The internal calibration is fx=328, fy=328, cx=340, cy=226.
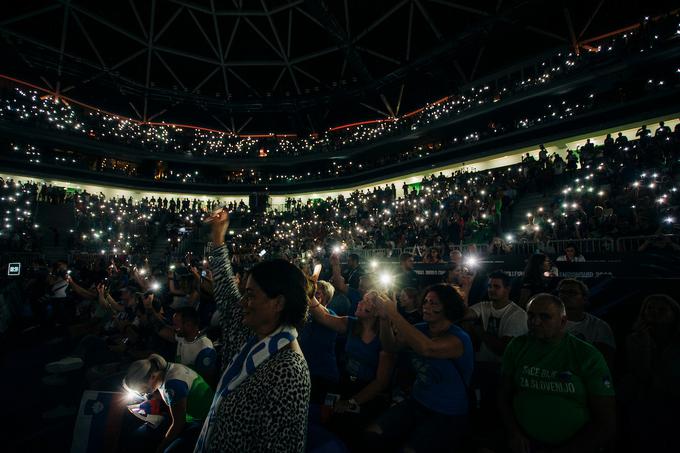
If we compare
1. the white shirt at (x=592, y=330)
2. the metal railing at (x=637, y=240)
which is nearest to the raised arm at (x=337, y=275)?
the white shirt at (x=592, y=330)

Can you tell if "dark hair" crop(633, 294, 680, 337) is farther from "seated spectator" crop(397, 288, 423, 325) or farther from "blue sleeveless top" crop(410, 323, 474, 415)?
"seated spectator" crop(397, 288, 423, 325)

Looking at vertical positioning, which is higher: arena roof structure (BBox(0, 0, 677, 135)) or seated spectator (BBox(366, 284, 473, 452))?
arena roof structure (BBox(0, 0, 677, 135))

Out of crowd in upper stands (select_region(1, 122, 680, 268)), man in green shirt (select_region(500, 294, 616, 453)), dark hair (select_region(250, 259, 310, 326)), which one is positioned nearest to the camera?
dark hair (select_region(250, 259, 310, 326))

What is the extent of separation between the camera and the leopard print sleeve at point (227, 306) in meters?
2.09

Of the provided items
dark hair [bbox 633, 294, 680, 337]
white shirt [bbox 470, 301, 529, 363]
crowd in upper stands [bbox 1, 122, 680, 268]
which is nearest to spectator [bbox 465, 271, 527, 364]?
white shirt [bbox 470, 301, 529, 363]

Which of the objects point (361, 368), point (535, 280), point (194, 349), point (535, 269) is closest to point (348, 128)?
point (535, 269)

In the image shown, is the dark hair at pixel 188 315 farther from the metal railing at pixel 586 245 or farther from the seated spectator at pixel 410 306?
the metal railing at pixel 586 245

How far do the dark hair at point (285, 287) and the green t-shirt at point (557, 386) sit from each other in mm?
1960

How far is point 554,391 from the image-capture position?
2.39 m

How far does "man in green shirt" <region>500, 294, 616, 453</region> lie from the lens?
7.39 feet

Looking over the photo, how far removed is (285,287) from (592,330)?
11.2 ft

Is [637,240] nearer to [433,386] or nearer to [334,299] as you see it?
[334,299]

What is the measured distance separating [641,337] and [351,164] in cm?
2814

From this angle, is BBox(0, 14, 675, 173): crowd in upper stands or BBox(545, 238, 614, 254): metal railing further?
BBox(0, 14, 675, 173): crowd in upper stands
